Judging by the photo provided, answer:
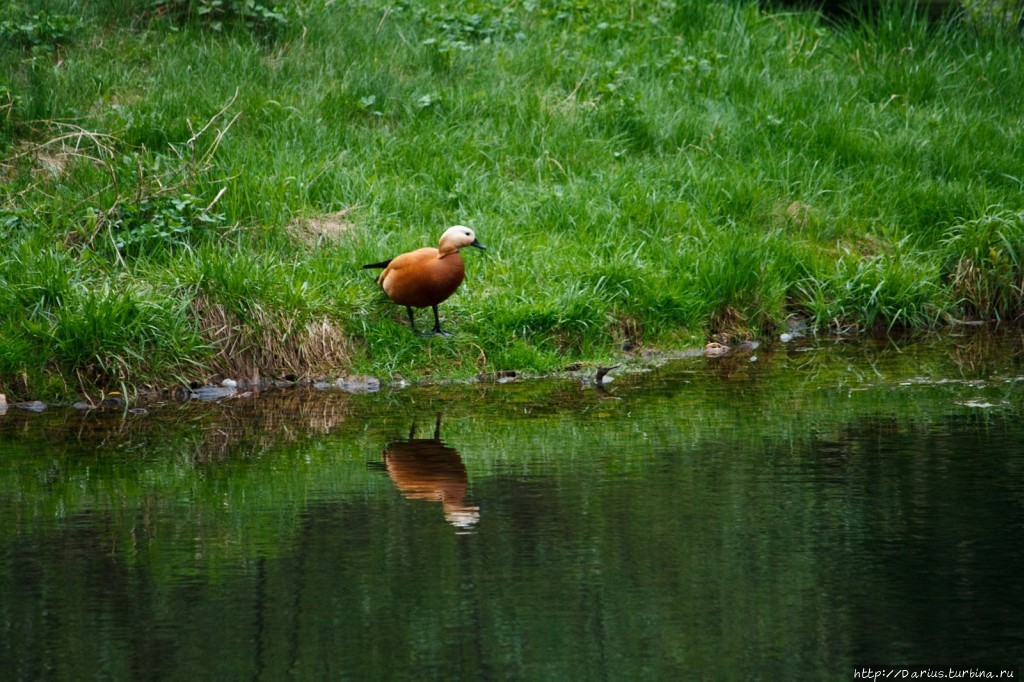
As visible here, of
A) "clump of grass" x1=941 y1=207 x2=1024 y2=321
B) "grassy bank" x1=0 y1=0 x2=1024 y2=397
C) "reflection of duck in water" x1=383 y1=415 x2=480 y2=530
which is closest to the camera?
"reflection of duck in water" x1=383 y1=415 x2=480 y2=530

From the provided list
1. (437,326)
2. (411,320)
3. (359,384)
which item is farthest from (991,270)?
(359,384)

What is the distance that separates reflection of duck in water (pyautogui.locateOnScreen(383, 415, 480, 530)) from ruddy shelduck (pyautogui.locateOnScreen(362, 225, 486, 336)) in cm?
114

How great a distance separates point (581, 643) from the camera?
3.79 metres

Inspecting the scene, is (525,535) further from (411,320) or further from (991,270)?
(991,270)

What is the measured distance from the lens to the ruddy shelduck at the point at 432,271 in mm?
7266

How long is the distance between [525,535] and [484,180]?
511 centimetres

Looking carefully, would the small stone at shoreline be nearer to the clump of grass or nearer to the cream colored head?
the cream colored head

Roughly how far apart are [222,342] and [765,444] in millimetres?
3279

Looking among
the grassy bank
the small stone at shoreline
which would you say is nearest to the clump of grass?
the grassy bank

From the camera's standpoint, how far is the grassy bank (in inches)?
304

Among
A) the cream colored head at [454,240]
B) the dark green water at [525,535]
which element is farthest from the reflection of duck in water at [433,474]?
the cream colored head at [454,240]

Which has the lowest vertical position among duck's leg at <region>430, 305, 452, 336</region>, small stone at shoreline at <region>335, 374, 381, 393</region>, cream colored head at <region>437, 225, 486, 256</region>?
small stone at shoreline at <region>335, 374, 381, 393</region>

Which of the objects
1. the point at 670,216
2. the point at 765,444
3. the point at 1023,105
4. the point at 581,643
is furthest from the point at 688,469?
the point at 1023,105

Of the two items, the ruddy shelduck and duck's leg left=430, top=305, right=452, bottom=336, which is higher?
the ruddy shelduck
